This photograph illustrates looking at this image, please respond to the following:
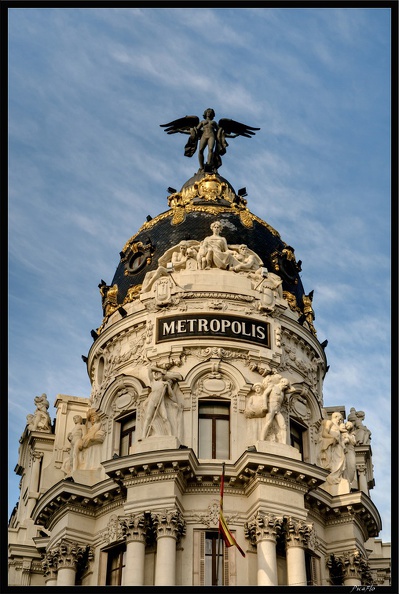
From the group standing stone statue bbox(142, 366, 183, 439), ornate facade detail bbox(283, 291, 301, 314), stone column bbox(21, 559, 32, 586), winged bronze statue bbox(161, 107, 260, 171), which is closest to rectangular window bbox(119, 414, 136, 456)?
A: standing stone statue bbox(142, 366, 183, 439)

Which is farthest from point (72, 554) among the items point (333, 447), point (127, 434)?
point (333, 447)

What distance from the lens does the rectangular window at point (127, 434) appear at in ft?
128

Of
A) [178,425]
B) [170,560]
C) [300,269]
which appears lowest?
[170,560]

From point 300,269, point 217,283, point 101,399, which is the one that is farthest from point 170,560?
point 300,269

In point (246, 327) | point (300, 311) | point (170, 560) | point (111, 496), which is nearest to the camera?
point (170, 560)

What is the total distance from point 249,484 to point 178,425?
3304 millimetres

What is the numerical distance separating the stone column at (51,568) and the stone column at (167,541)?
14.3ft

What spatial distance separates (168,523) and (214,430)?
4.55m

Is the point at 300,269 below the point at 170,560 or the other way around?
the other way around

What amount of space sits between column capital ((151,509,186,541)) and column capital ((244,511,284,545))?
90.9 inches

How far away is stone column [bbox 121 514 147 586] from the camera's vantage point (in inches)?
1340

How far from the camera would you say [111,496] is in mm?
36781

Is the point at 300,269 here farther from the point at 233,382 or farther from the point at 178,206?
the point at 233,382

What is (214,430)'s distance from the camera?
38.1 m
